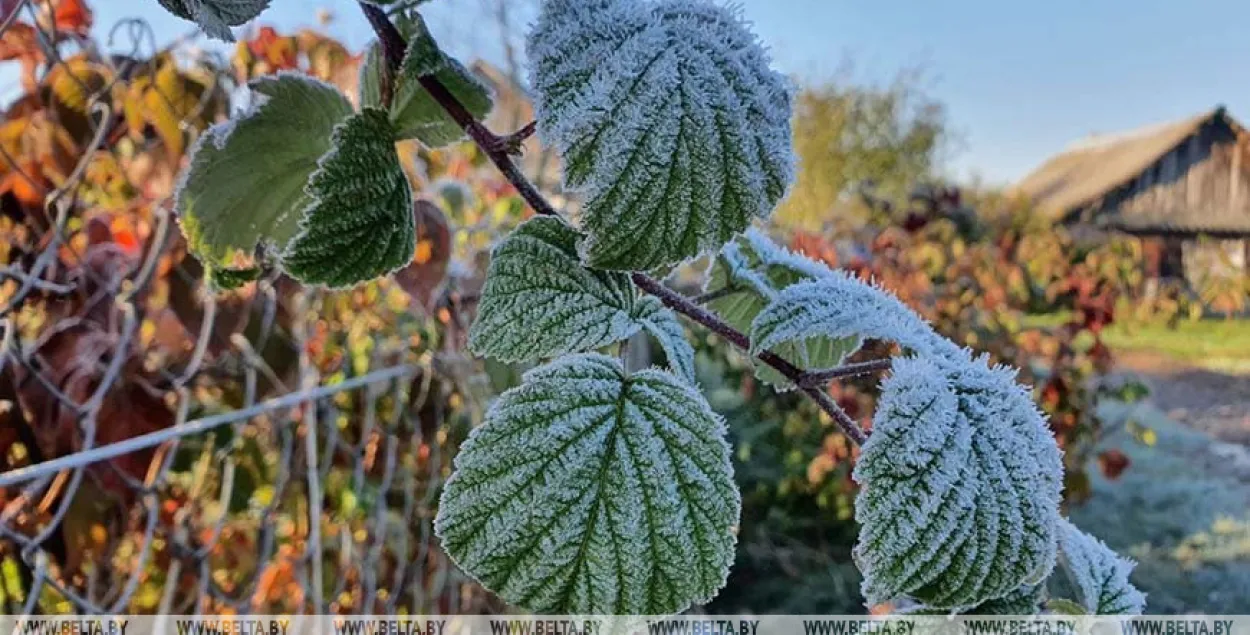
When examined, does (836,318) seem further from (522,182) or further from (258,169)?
(258,169)

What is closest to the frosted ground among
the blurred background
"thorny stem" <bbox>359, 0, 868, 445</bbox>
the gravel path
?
the blurred background

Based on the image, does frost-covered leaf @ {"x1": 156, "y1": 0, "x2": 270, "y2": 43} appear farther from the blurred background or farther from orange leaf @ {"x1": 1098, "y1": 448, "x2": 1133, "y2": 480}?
orange leaf @ {"x1": 1098, "y1": 448, "x2": 1133, "y2": 480}

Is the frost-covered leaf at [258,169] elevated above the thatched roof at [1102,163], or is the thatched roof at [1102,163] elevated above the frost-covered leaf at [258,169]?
the thatched roof at [1102,163]

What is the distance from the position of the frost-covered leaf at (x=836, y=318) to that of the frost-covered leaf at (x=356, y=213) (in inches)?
6.4

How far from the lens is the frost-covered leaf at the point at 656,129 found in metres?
0.30

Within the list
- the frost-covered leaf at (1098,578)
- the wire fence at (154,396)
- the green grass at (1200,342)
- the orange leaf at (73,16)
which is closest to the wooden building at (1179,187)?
the green grass at (1200,342)

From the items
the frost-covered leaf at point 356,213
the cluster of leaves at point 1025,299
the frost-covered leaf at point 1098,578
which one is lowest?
the frost-covered leaf at point 1098,578

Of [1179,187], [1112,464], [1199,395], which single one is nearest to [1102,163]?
[1179,187]

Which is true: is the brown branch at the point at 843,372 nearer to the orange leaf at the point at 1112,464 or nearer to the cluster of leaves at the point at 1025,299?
the cluster of leaves at the point at 1025,299

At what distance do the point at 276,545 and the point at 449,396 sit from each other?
49 centimetres

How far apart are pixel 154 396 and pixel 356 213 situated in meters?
0.88

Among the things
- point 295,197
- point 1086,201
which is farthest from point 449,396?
point 1086,201

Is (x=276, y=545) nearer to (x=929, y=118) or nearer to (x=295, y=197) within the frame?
(x=295, y=197)

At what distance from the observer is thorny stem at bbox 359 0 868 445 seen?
0.36 meters
